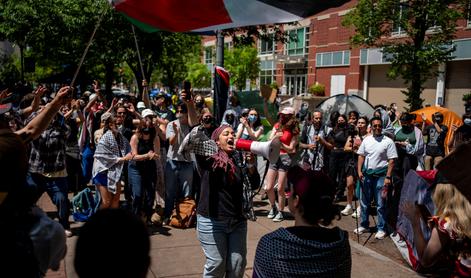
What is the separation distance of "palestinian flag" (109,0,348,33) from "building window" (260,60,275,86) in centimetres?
4034

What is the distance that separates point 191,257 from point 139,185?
4.93ft

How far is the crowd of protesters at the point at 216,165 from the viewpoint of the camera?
3086mm

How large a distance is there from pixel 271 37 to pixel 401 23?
465cm

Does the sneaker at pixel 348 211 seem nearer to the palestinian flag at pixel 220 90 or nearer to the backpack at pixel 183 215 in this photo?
the backpack at pixel 183 215

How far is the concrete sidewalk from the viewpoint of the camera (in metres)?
5.44

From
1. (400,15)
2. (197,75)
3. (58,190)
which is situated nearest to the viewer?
(58,190)

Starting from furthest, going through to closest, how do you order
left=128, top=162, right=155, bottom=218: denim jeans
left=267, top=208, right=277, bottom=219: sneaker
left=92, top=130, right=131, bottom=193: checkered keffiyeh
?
left=267, top=208, right=277, bottom=219: sneaker, left=128, top=162, right=155, bottom=218: denim jeans, left=92, top=130, right=131, bottom=193: checkered keffiyeh

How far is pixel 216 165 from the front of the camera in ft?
13.3

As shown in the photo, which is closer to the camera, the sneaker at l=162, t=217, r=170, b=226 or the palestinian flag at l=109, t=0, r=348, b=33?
the palestinian flag at l=109, t=0, r=348, b=33

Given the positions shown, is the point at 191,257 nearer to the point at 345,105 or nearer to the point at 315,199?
the point at 315,199

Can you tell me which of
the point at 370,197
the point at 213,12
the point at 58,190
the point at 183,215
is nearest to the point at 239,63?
the point at 370,197

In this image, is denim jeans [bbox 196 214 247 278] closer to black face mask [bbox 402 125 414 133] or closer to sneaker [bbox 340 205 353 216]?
sneaker [bbox 340 205 353 216]

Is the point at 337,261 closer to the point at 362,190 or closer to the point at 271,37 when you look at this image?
the point at 362,190

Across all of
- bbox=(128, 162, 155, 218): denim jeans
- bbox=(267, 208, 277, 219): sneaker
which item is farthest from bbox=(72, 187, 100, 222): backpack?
bbox=(267, 208, 277, 219): sneaker
